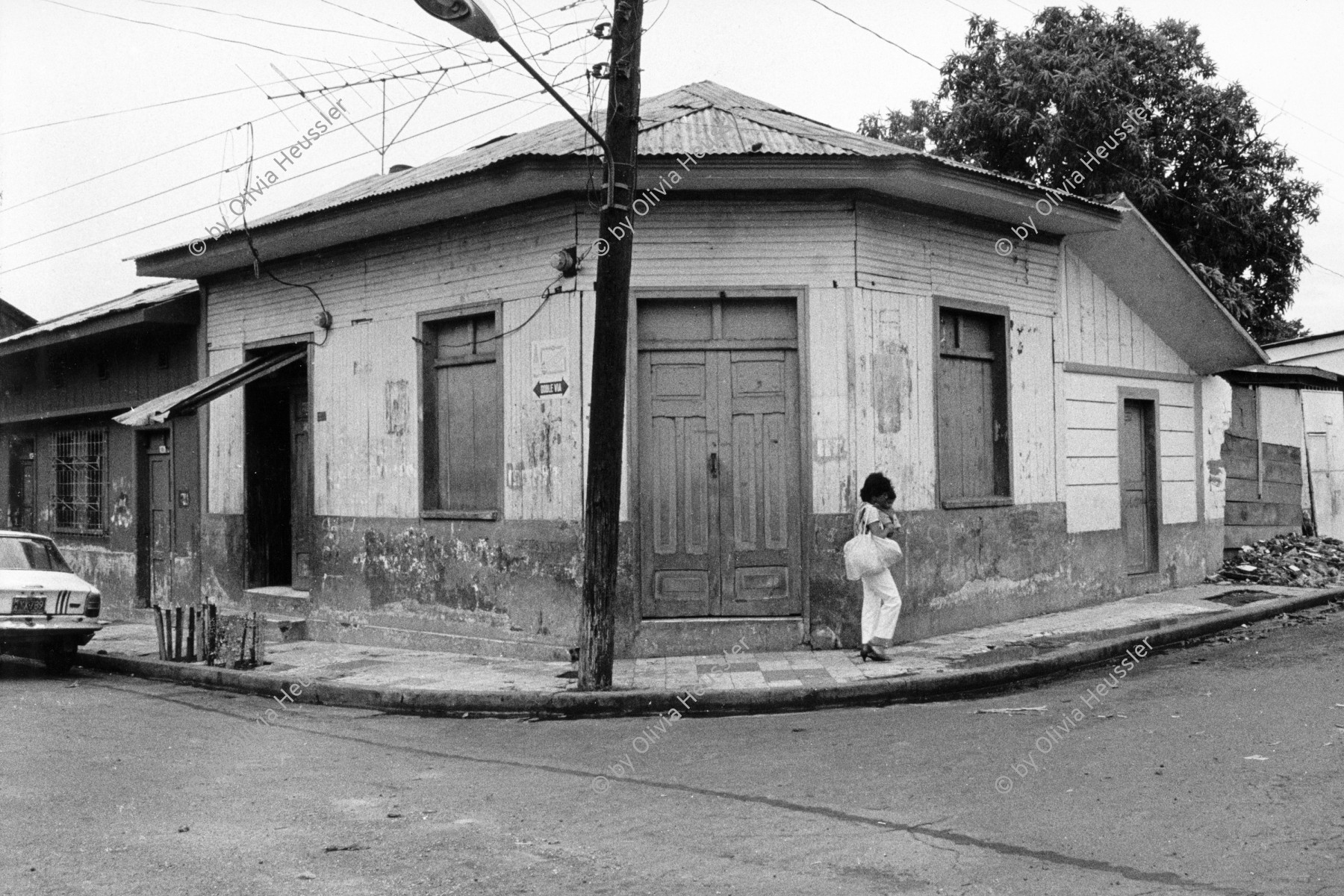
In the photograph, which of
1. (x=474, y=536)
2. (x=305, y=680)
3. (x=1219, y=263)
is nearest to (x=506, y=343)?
(x=474, y=536)

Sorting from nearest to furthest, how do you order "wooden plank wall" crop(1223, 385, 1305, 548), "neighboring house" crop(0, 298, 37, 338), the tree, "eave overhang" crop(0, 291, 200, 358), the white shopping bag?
the white shopping bag < "eave overhang" crop(0, 291, 200, 358) < "wooden plank wall" crop(1223, 385, 1305, 548) < the tree < "neighboring house" crop(0, 298, 37, 338)

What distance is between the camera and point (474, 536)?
436 inches

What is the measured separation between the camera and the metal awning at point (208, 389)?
12404mm

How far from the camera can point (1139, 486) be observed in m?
13.9

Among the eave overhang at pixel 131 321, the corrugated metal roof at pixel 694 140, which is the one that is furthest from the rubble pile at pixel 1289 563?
the eave overhang at pixel 131 321

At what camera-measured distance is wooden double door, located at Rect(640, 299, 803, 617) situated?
33.9ft

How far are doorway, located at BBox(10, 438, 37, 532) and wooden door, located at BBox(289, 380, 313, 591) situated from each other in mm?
7597

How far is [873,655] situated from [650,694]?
7.13 ft

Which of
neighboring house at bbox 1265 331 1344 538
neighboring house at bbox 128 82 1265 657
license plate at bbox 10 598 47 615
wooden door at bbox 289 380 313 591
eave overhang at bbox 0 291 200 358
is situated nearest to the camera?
neighboring house at bbox 128 82 1265 657

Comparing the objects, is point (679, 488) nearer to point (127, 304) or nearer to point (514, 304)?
point (514, 304)

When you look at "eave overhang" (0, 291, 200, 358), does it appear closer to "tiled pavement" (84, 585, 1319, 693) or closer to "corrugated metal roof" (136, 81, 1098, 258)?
"corrugated metal roof" (136, 81, 1098, 258)

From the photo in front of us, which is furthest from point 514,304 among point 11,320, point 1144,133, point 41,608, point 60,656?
point 11,320

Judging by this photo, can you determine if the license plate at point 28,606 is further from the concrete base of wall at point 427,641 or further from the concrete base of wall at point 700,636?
the concrete base of wall at point 700,636

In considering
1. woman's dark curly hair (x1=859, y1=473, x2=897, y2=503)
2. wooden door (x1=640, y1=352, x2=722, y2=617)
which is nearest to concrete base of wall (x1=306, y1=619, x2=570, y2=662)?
wooden door (x1=640, y1=352, x2=722, y2=617)
